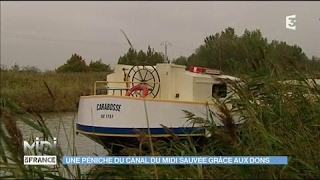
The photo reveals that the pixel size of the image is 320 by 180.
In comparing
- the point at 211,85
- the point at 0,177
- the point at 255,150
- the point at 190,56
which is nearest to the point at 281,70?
the point at 255,150

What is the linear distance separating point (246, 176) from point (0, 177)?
1.76m

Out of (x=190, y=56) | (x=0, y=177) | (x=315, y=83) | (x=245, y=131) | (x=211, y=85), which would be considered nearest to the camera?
(x=0, y=177)

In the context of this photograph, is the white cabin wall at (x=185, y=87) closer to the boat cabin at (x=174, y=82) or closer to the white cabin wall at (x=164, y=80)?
the boat cabin at (x=174, y=82)

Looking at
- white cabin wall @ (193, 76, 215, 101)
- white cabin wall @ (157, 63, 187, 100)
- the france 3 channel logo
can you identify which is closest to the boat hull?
white cabin wall @ (193, 76, 215, 101)

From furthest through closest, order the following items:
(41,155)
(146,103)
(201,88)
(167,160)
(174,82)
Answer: (174,82), (201,88), (146,103), (41,155), (167,160)

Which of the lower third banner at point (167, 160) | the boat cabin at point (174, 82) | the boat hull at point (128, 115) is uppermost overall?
the boat cabin at point (174, 82)

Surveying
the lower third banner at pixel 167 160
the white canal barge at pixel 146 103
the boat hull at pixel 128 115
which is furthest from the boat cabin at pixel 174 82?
the lower third banner at pixel 167 160

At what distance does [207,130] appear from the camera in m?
3.77

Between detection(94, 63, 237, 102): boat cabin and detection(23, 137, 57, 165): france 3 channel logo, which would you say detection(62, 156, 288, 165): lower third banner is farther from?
detection(94, 63, 237, 102): boat cabin

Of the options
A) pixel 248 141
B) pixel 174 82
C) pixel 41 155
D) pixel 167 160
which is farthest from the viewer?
pixel 174 82

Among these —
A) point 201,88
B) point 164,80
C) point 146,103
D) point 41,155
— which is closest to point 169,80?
point 164,80

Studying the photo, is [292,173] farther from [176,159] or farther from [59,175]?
[59,175]

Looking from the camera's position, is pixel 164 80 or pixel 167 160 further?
pixel 164 80

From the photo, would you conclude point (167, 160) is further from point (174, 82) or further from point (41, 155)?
point (174, 82)
